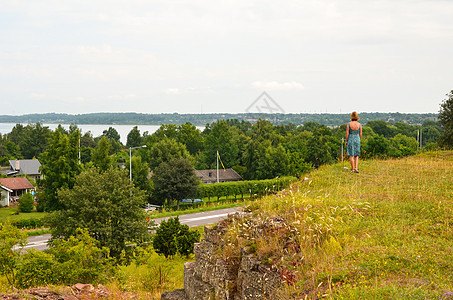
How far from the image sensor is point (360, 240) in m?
7.06

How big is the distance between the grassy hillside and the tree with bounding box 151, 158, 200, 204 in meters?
34.3

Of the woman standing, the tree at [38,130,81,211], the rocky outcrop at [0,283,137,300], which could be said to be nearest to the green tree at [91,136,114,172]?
the tree at [38,130,81,211]

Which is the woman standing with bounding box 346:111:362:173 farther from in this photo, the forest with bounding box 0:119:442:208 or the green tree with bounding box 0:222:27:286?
the forest with bounding box 0:119:442:208

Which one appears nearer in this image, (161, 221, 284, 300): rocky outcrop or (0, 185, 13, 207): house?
(161, 221, 284, 300): rocky outcrop

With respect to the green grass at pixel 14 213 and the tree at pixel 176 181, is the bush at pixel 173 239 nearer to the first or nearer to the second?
the tree at pixel 176 181

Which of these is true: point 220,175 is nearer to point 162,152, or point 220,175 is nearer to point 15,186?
point 162,152

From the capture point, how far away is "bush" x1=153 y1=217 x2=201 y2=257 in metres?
22.5

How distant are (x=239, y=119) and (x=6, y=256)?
13171cm

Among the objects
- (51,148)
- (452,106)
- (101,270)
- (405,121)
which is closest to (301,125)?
(405,121)

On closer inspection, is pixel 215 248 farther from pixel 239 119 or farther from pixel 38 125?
pixel 239 119

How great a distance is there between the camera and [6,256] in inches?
587

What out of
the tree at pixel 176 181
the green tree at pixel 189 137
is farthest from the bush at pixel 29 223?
the green tree at pixel 189 137

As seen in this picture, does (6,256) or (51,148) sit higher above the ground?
(51,148)

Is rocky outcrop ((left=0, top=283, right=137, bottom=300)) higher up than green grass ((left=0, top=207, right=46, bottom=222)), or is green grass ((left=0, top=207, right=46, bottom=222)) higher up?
rocky outcrop ((left=0, top=283, right=137, bottom=300))
